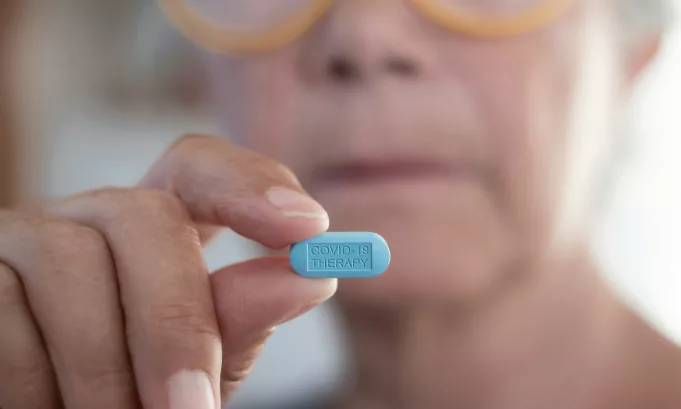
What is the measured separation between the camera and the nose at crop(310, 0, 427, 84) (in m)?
0.47

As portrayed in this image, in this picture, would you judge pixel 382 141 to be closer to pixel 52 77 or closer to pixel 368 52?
pixel 368 52

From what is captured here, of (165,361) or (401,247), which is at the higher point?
(401,247)

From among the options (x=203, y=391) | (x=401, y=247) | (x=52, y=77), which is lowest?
(x=203, y=391)

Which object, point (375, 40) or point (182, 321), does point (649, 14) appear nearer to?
point (375, 40)

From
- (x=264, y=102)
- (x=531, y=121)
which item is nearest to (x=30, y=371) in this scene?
(x=264, y=102)

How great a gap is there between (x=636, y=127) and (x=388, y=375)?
1.09ft

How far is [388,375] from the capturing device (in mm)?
540

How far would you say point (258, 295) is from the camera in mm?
328

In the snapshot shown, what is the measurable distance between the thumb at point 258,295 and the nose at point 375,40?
0.69 feet

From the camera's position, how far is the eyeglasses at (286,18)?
466 millimetres

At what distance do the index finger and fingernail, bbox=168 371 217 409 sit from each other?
84mm

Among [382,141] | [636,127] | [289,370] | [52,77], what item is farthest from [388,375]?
[52,77]

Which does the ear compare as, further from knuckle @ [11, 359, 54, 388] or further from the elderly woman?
knuckle @ [11, 359, 54, 388]

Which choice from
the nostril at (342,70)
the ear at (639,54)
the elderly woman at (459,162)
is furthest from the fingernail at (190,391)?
the ear at (639,54)
